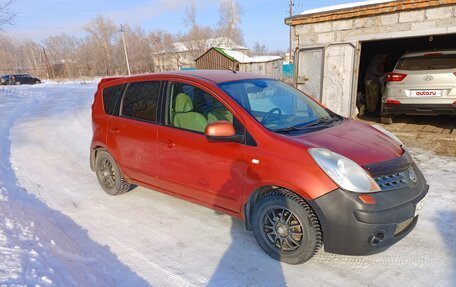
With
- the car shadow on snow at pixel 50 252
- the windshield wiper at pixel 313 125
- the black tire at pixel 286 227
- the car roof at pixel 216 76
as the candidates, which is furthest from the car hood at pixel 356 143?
the car shadow on snow at pixel 50 252

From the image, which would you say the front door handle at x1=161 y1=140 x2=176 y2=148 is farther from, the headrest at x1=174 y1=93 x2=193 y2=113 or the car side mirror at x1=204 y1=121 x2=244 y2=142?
the car side mirror at x1=204 y1=121 x2=244 y2=142

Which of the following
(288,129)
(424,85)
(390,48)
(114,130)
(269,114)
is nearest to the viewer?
(288,129)

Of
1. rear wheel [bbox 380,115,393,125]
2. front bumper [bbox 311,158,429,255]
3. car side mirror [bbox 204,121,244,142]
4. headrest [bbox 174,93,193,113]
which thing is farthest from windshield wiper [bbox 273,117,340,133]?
rear wheel [bbox 380,115,393,125]

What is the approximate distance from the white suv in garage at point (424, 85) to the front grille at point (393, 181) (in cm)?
540

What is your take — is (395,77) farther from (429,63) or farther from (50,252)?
(50,252)

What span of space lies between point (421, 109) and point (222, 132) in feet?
21.0

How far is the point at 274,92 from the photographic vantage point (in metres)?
3.71

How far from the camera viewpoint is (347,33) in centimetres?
758

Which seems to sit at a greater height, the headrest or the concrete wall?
the concrete wall

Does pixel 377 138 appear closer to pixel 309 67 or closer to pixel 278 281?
pixel 278 281

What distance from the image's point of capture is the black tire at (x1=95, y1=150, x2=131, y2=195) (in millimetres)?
4289

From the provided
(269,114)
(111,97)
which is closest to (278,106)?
(269,114)

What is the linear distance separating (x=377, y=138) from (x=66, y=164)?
5.43m

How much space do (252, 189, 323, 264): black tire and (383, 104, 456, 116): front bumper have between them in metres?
6.10
